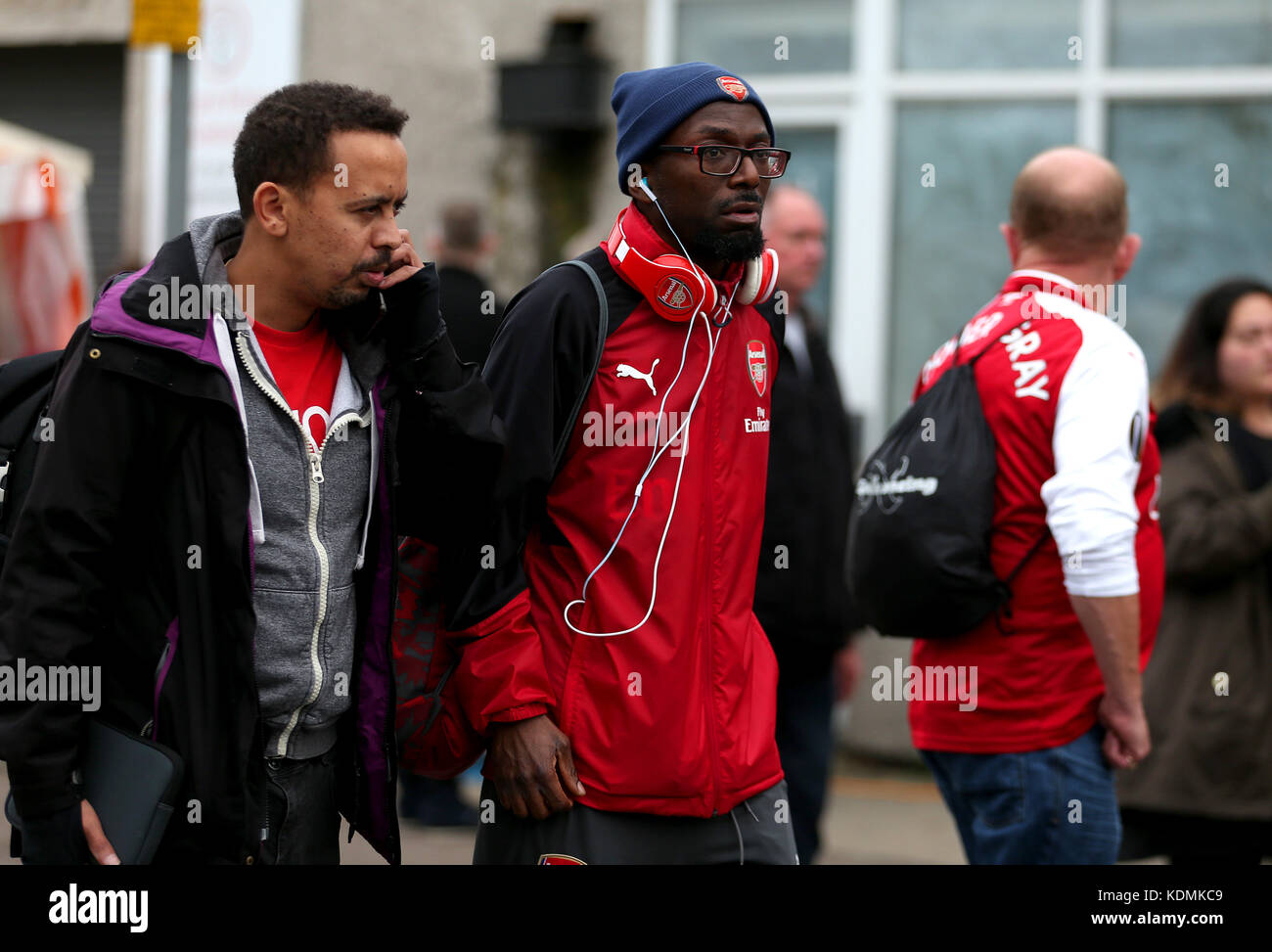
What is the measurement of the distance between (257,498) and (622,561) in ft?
2.30

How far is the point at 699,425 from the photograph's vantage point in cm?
318

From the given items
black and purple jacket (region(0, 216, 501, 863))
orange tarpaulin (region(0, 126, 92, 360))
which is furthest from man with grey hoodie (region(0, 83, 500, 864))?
orange tarpaulin (region(0, 126, 92, 360))

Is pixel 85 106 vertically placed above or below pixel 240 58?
below

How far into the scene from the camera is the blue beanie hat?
3146 millimetres

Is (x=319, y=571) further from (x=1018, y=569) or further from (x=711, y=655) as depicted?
(x=1018, y=569)

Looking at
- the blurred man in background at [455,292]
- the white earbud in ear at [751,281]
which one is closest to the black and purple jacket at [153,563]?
the white earbud in ear at [751,281]

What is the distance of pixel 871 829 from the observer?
7.15 m

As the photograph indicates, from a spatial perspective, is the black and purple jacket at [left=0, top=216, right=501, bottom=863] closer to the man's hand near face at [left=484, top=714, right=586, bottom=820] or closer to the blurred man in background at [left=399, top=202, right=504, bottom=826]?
the man's hand near face at [left=484, top=714, right=586, bottom=820]

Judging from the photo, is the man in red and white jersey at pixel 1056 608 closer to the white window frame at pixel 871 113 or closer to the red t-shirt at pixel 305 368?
the red t-shirt at pixel 305 368

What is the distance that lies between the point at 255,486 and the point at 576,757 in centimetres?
80

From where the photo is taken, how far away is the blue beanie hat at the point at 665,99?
315cm

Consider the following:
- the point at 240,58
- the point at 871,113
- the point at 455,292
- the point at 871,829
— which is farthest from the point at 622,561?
the point at 240,58

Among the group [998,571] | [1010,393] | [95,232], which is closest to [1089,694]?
[998,571]

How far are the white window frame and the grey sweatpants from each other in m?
5.13
